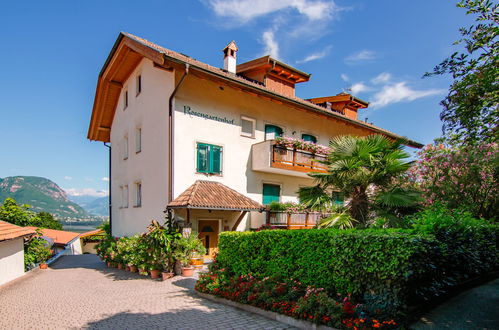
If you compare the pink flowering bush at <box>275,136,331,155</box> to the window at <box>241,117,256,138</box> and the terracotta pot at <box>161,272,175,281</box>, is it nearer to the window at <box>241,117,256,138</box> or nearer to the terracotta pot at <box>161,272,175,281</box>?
the window at <box>241,117,256,138</box>

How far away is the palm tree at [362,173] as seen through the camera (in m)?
9.84

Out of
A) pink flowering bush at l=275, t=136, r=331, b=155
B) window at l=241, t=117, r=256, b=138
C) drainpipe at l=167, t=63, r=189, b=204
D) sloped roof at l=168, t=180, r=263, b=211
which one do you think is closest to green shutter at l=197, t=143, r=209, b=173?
sloped roof at l=168, t=180, r=263, b=211

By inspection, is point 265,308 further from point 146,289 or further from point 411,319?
point 146,289

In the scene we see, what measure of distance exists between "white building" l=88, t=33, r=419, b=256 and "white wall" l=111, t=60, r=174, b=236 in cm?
5

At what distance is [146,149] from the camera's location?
1628 cm

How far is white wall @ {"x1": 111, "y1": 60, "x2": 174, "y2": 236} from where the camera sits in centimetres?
1463

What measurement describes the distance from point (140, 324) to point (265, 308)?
269 centimetres

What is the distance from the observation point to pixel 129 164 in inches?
734

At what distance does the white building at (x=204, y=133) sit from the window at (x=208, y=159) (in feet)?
0.15

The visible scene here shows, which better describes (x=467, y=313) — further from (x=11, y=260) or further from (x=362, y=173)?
(x=11, y=260)

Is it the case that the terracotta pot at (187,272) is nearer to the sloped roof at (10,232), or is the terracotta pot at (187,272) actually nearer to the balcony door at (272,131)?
the sloped roof at (10,232)

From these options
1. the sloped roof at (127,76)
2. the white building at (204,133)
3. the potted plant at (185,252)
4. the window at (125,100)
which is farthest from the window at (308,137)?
the window at (125,100)

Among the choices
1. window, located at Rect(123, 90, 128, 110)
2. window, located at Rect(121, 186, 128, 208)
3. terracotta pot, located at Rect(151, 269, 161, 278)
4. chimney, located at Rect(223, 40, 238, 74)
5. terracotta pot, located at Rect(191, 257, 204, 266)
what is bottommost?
terracotta pot, located at Rect(151, 269, 161, 278)

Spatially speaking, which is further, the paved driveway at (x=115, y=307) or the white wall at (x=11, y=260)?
the white wall at (x=11, y=260)
